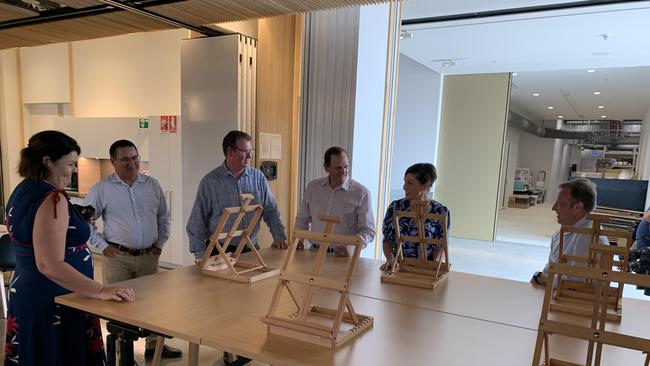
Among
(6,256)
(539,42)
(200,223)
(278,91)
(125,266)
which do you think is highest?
(539,42)

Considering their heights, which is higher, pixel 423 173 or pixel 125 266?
pixel 423 173

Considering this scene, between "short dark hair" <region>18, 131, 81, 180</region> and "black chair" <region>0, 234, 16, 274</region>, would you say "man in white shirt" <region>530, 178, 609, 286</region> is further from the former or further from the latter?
"black chair" <region>0, 234, 16, 274</region>

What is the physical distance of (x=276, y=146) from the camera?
4.09 meters

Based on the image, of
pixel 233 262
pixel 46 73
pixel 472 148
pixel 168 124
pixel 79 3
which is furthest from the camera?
pixel 472 148

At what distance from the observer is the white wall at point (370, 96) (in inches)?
160

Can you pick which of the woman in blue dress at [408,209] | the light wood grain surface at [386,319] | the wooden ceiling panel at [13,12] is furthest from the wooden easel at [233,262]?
the wooden ceiling panel at [13,12]

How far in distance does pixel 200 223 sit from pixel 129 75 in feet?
12.6

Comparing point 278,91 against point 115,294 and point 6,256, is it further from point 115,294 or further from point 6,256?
point 6,256

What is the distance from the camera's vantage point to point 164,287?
82.0 inches

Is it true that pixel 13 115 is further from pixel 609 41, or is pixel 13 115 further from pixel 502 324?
pixel 609 41

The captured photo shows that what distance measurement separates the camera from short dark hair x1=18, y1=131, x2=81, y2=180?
1.89 meters

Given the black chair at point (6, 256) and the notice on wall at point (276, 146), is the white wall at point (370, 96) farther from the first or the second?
the black chair at point (6, 256)

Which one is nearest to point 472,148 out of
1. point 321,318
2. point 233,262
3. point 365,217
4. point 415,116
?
point 415,116

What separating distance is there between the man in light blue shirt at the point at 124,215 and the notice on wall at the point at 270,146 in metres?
1.20
